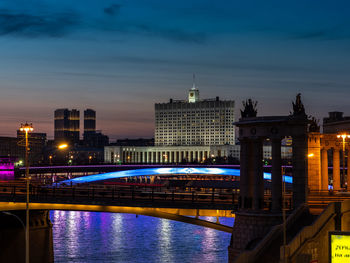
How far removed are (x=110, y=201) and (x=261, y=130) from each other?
1623 cm

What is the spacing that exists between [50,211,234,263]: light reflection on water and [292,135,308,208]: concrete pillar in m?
26.2

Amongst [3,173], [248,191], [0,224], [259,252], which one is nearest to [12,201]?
[0,224]

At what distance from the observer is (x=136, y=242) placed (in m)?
82.1

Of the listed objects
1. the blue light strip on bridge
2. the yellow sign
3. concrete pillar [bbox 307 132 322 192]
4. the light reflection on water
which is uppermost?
concrete pillar [bbox 307 132 322 192]

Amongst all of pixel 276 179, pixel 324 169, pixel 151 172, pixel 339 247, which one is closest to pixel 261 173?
pixel 276 179

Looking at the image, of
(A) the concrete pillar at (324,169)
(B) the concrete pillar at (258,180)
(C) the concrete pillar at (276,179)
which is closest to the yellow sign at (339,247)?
(C) the concrete pillar at (276,179)

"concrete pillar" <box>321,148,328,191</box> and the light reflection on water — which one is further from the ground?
"concrete pillar" <box>321,148,328,191</box>

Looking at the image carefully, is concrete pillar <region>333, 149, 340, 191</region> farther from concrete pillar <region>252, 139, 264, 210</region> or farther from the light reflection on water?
concrete pillar <region>252, 139, 264, 210</region>

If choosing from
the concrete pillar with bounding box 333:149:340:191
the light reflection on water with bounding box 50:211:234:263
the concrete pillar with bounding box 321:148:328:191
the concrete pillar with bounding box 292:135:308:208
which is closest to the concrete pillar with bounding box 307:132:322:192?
the concrete pillar with bounding box 321:148:328:191

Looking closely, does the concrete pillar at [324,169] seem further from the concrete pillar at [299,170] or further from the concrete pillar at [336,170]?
the concrete pillar at [299,170]

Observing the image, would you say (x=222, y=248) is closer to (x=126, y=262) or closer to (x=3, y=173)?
(x=126, y=262)

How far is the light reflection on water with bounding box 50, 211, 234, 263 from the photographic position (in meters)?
69.2

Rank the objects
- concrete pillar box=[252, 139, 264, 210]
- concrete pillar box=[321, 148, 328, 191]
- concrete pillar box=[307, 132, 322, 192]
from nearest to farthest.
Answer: concrete pillar box=[252, 139, 264, 210] → concrete pillar box=[307, 132, 322, 192] → concrete pillar box=[321, 148, 328, 191]

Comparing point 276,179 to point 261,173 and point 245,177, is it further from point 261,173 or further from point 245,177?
point 245,177
